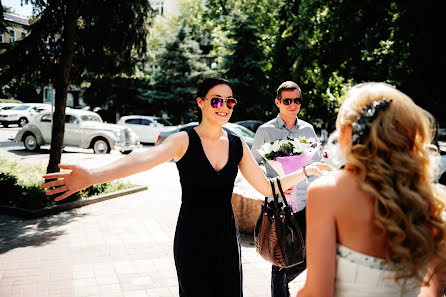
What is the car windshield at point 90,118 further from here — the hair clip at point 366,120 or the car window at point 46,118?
the hair clip at point 366,120

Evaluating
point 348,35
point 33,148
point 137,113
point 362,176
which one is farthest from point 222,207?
point 137,113

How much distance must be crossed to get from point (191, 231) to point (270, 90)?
80.9 ft

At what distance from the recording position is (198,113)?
3.24 metres

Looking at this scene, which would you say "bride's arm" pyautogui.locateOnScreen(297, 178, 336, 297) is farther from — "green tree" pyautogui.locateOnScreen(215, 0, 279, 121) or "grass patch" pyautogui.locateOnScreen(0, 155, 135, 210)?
"green tree" pyautogui.locateOnScreen(215, 0, 279, 121)

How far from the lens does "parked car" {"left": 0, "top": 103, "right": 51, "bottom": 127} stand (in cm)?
3262

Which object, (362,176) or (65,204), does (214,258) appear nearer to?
(362,176)

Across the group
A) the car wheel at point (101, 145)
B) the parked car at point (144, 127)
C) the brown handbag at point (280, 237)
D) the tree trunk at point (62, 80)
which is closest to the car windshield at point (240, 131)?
the car wheel at point (101, 145)

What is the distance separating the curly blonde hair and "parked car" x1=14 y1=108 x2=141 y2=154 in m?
17.6

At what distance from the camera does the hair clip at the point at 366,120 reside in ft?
5.18

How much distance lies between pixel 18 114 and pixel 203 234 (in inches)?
1381

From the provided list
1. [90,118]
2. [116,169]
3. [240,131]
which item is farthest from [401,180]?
[90,118]

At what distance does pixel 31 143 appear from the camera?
61.8 feet

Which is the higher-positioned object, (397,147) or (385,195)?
(397,147)

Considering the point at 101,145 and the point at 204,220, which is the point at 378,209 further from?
the point at 101,145
